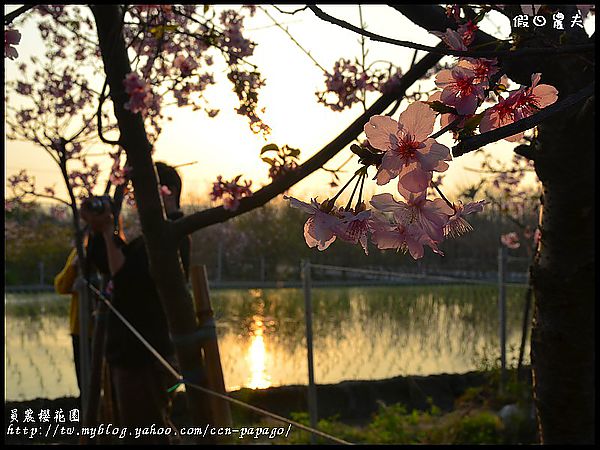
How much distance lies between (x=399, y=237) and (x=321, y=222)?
0.09m

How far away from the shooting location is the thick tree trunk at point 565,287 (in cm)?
151

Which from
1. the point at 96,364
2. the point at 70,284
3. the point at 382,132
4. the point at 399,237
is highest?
the point at 382,132

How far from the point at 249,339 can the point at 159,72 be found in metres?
4.07

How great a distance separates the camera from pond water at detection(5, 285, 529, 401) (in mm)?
5953

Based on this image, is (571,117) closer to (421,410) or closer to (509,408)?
(509,408)

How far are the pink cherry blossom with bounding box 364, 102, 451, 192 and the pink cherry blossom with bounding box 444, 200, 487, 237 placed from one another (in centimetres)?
10

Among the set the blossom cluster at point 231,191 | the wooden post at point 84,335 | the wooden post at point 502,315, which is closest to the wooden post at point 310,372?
the wooden post at point 84,335

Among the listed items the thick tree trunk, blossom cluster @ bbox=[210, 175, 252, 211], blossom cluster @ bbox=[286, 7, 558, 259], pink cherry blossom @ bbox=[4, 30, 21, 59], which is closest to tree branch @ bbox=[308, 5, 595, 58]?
blossom cluster @ bbox=[286, 7, 558, 259]

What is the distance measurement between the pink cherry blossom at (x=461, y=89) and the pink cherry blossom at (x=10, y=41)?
3.83 feet

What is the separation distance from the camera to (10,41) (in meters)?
1.57

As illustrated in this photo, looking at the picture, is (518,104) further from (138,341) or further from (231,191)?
(138,341)

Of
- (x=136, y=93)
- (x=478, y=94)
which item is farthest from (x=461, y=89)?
(x=136, y=93)

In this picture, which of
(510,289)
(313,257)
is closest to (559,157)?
(510,289)

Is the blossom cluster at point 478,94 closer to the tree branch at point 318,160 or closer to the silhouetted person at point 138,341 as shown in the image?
the tree branch at point 318,160
